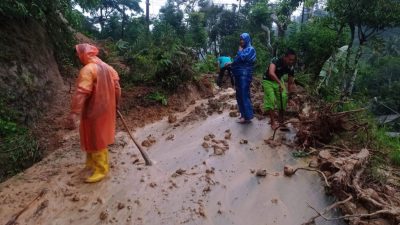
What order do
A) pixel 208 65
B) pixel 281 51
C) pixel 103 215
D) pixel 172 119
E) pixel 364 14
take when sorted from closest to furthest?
pixel 103 215, pixel 172 119, pixel 364 14, pixel 208 65, pixel 281 51

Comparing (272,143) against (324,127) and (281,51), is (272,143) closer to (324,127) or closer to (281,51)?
(324,127)

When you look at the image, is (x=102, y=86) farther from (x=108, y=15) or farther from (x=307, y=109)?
(x=108, y=15)

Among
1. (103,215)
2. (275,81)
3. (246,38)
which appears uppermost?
(246,38)

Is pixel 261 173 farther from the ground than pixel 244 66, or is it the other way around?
pixel 244 66

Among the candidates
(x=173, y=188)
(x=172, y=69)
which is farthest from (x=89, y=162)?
(x=172, y=69)

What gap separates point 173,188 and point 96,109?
124 cm

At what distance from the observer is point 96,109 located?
4012 millimetres

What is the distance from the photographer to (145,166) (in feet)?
A: 15.2

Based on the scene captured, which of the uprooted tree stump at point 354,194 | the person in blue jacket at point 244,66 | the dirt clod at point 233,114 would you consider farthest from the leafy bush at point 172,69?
the uprooted tree stump at point 354,194

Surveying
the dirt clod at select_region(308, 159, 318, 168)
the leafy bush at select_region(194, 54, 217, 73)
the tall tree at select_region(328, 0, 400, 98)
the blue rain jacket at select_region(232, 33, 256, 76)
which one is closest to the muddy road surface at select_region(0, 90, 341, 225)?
the dirt clod at select_region(308, 159, 318, 168)

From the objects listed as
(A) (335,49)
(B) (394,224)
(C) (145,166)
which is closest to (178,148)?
(C) (145,166)

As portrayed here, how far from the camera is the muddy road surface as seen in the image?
354cm

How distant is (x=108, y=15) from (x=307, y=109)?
630 inches

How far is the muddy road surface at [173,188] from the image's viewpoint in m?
3.54
